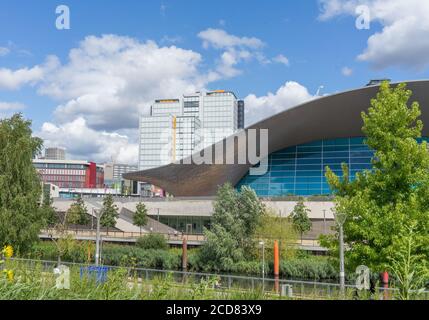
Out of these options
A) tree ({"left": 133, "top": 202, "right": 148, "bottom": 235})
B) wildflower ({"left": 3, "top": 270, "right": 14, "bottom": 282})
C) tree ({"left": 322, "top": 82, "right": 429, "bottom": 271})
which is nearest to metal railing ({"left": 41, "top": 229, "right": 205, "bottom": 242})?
tree ({"left": 133, "top": 202, "right": 148, "bottom": 235})

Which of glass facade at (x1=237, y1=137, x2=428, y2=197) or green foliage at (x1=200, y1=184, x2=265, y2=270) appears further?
glass facade at (x1=237, y1=137, x2=428, y2=197)

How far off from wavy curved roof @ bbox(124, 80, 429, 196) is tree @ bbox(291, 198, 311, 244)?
30.2 feet

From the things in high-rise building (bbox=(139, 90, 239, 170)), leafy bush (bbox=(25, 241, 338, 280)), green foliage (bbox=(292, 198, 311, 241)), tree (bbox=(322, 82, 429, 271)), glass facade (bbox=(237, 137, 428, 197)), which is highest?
high-rise building (bbox=(139, 90, 239, 170))

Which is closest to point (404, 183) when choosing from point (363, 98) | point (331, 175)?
point (331, 175)

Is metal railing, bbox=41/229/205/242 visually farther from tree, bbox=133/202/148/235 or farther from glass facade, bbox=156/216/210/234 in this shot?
glass facade, bbox=156/216/210/234

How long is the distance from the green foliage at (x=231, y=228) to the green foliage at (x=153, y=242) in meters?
5.75

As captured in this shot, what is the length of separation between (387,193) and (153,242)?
2698 cm

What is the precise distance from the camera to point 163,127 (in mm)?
153625

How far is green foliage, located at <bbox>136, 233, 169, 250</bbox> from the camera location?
36.3m

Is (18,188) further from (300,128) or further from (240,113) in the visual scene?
(240,113)

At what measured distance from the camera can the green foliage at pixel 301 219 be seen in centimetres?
3678
